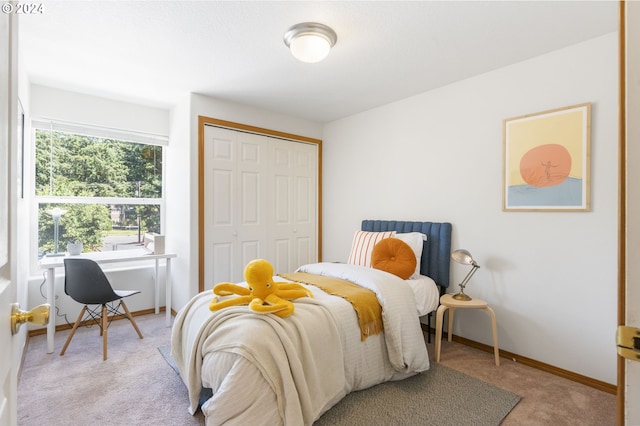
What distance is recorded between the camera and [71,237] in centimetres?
334

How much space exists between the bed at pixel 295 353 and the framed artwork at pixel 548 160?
119 centimetres

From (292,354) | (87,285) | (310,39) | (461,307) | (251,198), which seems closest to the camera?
(292,354)


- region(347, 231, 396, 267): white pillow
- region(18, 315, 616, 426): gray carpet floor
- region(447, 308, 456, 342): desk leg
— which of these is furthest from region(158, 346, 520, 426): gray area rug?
region(347, 231, 396, 267): white pillow

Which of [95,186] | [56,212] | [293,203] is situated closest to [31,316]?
[56,212]

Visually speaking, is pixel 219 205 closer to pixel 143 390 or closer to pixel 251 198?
pixel 251 198

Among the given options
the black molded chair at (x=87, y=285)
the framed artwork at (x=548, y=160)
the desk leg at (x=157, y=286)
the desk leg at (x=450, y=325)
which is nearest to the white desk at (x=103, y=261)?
the desk leg at (x=157, y=286)

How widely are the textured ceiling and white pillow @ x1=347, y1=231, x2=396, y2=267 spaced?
1.47 meters

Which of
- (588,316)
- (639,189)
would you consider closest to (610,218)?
(588,316)

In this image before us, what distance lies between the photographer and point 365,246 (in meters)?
3.14

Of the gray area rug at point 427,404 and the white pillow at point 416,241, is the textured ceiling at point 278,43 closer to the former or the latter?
the white pillow at point 416,241

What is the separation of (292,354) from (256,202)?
2397mm

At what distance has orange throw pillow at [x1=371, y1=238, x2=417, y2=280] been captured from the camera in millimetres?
2723

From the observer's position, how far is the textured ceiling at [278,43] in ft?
6.32

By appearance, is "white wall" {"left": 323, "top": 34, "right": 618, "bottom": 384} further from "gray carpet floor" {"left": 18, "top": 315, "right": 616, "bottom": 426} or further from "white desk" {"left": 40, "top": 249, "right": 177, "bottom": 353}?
"white desk" {"left": 40, "top": 249, "right": 177, "bottom": 353}
